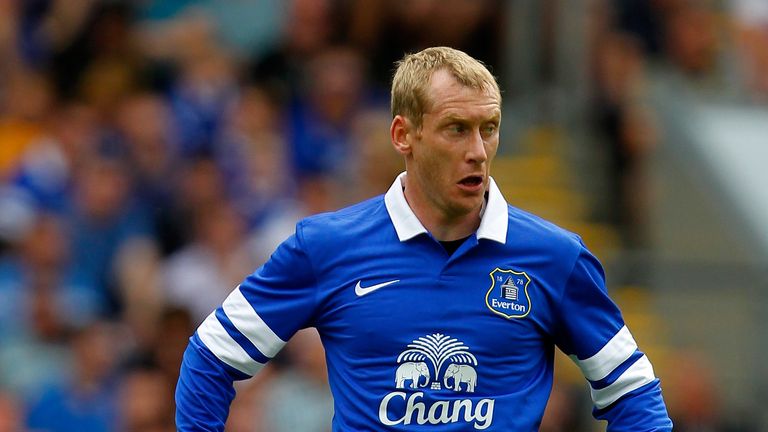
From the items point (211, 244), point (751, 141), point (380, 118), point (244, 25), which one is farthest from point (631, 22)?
point (211, 244)

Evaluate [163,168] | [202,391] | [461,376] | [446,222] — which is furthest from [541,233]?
[163,168]

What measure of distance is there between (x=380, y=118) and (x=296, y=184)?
84 centimetres

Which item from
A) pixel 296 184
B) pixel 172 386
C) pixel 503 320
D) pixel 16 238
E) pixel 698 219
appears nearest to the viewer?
pixel 503 320

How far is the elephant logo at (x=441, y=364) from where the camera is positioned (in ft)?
14.7

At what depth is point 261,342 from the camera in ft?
15.3

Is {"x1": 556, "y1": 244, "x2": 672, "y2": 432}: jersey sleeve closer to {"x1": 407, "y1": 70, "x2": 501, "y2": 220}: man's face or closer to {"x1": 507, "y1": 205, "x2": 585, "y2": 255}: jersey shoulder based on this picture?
{"x1": 507, "y1": 205, "x2": 585, "y2": 255}: jersey shoulder

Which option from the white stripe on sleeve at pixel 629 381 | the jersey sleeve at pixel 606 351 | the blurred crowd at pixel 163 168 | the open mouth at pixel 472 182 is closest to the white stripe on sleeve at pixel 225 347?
the open mouth at pixel 472 182

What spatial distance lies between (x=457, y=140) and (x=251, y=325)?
83 centimetres

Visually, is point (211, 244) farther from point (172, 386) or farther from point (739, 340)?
point (739, 340)

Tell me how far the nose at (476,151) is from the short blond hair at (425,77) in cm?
14

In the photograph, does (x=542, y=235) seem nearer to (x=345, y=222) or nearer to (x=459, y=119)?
(x=459, y=119)

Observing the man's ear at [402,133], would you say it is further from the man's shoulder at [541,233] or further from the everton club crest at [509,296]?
the everton club crest at [509,296]

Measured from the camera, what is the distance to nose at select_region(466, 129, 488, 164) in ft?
14.6

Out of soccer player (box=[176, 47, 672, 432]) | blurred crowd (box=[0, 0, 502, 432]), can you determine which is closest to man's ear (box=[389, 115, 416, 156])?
soccer player (box=[176, 47, 672, 432])
